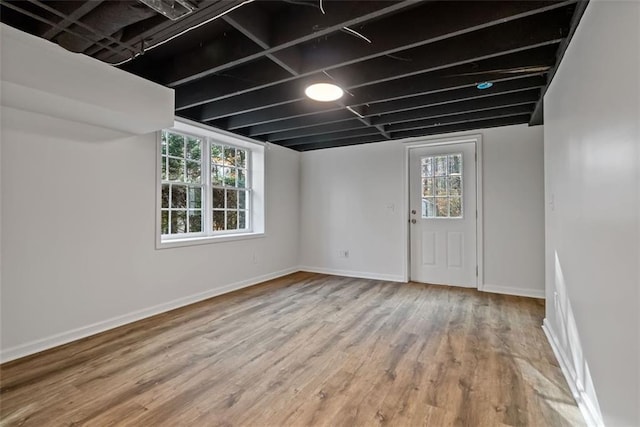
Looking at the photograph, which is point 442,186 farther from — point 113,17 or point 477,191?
point 113,17

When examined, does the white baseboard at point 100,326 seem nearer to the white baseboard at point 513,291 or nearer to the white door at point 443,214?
the white door at point 443,214

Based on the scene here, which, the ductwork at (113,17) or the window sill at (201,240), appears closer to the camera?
the ductwork at (113,17)

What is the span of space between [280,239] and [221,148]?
1732 millimetres

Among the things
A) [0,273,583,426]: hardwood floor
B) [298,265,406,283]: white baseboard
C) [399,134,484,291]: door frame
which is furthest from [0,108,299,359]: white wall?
[399,134,484,291]: door frame

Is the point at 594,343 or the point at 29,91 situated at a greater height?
the point at 29,91

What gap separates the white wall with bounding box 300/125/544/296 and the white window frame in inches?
39.8

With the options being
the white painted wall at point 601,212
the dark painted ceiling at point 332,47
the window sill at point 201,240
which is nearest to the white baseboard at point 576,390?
the white painted wall at point 601,212

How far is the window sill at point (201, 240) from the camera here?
133 inches

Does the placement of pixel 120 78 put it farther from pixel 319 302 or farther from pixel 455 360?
pixel 455 360

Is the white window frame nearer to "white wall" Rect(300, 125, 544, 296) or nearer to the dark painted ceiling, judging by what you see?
the dark painted ceiling

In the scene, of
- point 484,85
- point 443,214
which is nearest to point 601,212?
point 484,85

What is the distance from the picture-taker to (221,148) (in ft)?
14.2

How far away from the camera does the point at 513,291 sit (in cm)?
396

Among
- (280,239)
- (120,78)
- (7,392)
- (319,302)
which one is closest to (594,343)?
(319,302)
